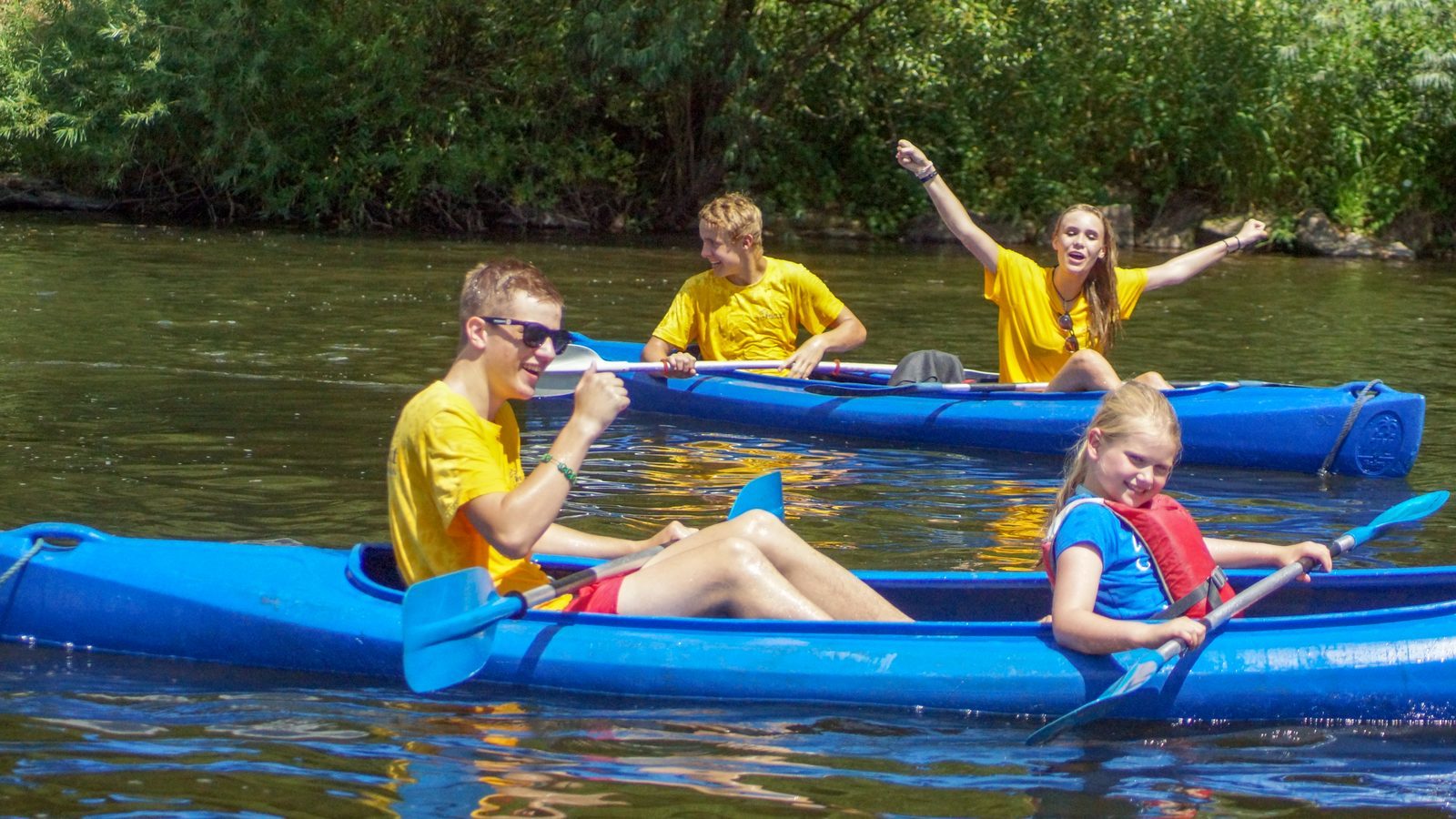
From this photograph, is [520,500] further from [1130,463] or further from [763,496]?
[1130,463]

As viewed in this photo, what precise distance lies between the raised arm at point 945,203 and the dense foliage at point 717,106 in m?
11.0

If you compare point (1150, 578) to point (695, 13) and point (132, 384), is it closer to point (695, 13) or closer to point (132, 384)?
point (132, 384)

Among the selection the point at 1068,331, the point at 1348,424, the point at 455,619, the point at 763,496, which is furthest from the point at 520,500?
the point at 1348,424

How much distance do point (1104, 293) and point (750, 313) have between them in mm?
1650

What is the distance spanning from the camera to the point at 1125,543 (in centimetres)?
377

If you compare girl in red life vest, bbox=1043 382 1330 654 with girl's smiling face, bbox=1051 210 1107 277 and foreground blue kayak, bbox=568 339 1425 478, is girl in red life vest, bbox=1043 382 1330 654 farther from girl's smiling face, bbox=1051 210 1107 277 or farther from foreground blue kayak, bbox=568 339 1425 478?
foreground blue kayak, bbox=568 339 1425 478

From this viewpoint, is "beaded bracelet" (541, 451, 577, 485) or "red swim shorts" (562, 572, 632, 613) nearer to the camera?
"beaded bracelet" (541, 451, 577, 485)

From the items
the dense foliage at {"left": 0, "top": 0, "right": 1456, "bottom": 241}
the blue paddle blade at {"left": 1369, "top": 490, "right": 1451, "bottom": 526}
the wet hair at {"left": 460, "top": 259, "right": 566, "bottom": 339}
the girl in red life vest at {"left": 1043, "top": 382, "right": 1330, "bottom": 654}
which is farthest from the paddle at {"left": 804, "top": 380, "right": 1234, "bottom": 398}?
the dense foliage at {"left": 0, "top": 0, "right": 1456, "bottom": 241}

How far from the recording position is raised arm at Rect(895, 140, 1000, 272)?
21.5ft

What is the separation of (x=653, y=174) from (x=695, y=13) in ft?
8.40

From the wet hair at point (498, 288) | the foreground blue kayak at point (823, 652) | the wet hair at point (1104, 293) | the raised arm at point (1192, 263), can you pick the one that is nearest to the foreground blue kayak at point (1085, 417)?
the wet hair at point (1104, 293)

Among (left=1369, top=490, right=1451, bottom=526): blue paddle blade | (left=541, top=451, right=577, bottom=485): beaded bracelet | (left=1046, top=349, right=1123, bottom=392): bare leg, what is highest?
(left=541, top=451, right=577, bottom=485): beaded bracelet

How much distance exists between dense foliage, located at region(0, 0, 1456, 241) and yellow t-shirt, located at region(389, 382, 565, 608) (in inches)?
550

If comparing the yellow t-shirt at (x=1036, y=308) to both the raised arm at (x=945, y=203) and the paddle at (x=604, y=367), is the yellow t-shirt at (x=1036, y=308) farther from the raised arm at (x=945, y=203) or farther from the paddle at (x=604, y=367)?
the paddle at (x=604, y=367)
